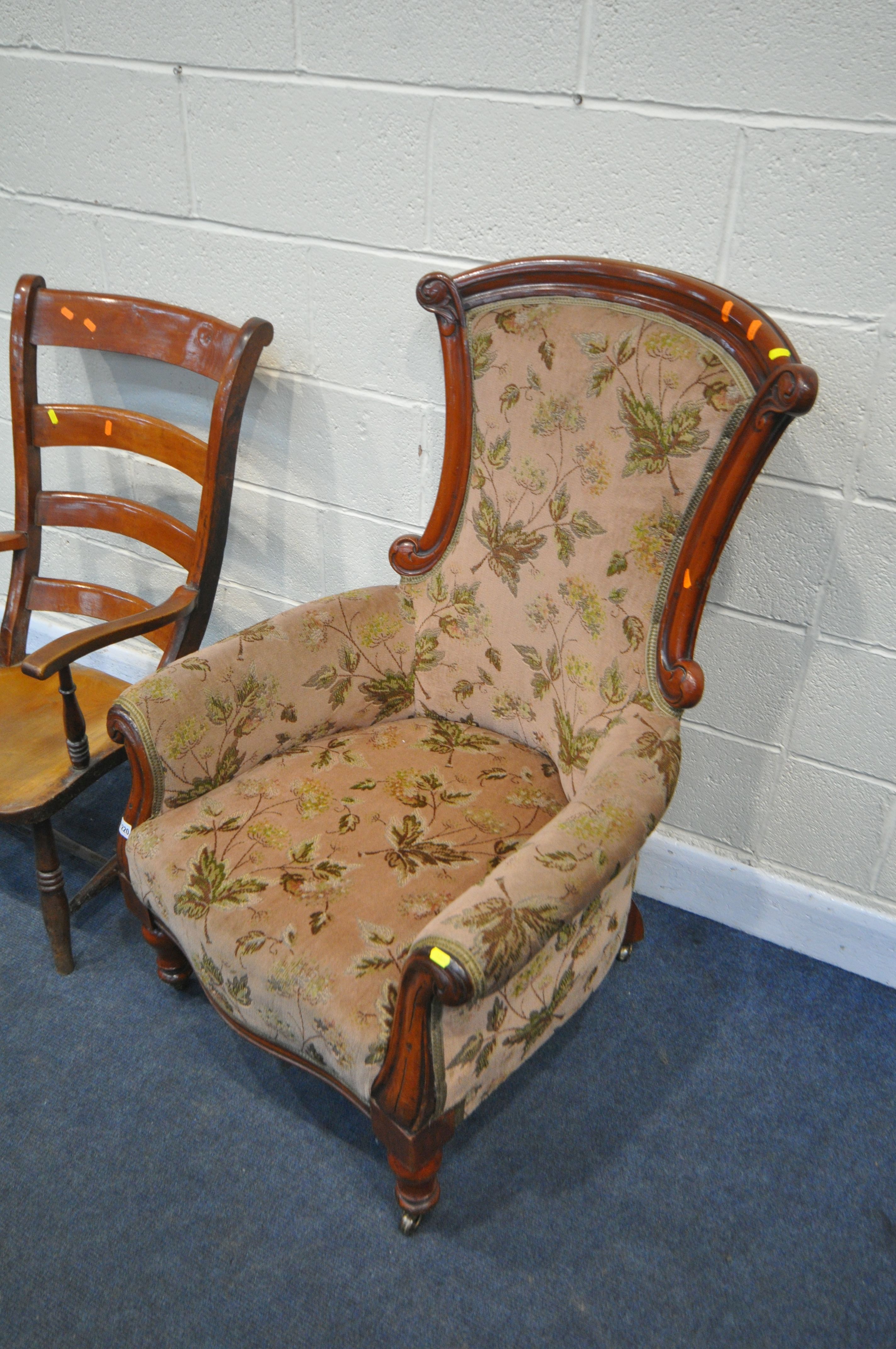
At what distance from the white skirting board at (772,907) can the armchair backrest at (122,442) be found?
93cm

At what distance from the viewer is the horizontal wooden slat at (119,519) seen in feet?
5.52

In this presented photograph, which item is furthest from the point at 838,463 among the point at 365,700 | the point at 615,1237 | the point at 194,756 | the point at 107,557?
the point at 107,557

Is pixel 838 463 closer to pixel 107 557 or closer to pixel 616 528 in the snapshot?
pixel 616 528

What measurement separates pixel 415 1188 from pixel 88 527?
1258mm

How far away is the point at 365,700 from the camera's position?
5.10 feet

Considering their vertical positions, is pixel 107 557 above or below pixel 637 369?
below

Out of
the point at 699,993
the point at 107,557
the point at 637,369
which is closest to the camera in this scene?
the point at 637,369

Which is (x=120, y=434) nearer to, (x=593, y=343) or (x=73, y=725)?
(x=73, y=725)

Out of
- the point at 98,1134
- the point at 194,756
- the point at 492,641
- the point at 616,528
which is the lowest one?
the point at 98,1134

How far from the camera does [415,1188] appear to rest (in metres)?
1.22

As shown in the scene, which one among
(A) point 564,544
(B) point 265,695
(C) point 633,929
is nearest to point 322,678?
(B) point 265,695

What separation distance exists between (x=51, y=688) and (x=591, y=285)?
115 cm

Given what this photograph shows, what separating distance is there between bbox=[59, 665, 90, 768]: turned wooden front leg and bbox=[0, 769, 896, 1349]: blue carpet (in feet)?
1.30

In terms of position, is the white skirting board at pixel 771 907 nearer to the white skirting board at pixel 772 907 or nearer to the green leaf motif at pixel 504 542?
the white skirting board at pixel 772 907
